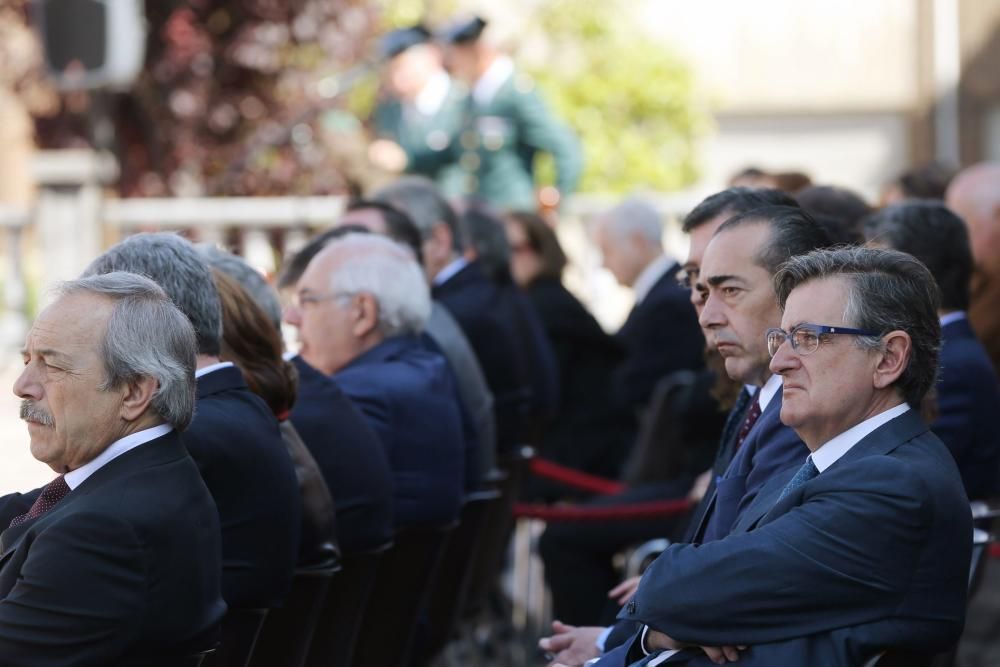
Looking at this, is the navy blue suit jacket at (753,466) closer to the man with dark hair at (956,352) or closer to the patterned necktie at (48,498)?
the man with dark hair at (956,352)

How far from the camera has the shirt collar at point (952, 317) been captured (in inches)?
183

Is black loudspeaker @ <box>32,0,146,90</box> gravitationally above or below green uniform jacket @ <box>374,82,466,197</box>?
above

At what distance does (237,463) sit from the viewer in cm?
355

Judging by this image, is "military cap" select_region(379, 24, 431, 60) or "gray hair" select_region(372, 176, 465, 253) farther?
"military cap" select_region(379, 24, 431, 60)

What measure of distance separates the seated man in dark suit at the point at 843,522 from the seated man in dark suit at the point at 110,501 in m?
0.85

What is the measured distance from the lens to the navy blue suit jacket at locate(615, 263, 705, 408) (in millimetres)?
7051

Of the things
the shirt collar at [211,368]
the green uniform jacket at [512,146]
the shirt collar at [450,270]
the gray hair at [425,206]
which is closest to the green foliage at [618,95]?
the green uniform jacket at [512,146]

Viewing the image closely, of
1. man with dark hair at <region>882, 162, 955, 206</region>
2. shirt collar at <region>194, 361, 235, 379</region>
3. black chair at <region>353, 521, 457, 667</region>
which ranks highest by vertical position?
shirt collar at <region>194, 361, 235, 379</region>

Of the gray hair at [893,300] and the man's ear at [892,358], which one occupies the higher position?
the gray hair at [893,300]

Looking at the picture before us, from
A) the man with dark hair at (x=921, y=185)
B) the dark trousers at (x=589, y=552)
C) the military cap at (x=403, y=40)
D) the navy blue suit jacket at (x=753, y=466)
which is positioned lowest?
the dark trousers at (x=589, y=552)

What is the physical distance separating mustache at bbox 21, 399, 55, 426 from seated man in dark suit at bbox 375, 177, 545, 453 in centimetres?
324

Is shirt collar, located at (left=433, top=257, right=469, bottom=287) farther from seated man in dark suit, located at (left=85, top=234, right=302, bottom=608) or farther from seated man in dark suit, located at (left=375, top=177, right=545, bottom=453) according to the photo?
seated man in dark suit, located at (left=85, top=234, right=302, bottom=608)

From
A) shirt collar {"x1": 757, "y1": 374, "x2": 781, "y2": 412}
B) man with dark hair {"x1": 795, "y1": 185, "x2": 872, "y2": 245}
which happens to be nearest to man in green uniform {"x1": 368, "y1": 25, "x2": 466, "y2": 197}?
man with dark hair {"x1": 795, "y1": 185, "x2": 872, "y2": 245}

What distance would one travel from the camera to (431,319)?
18.8 feet
